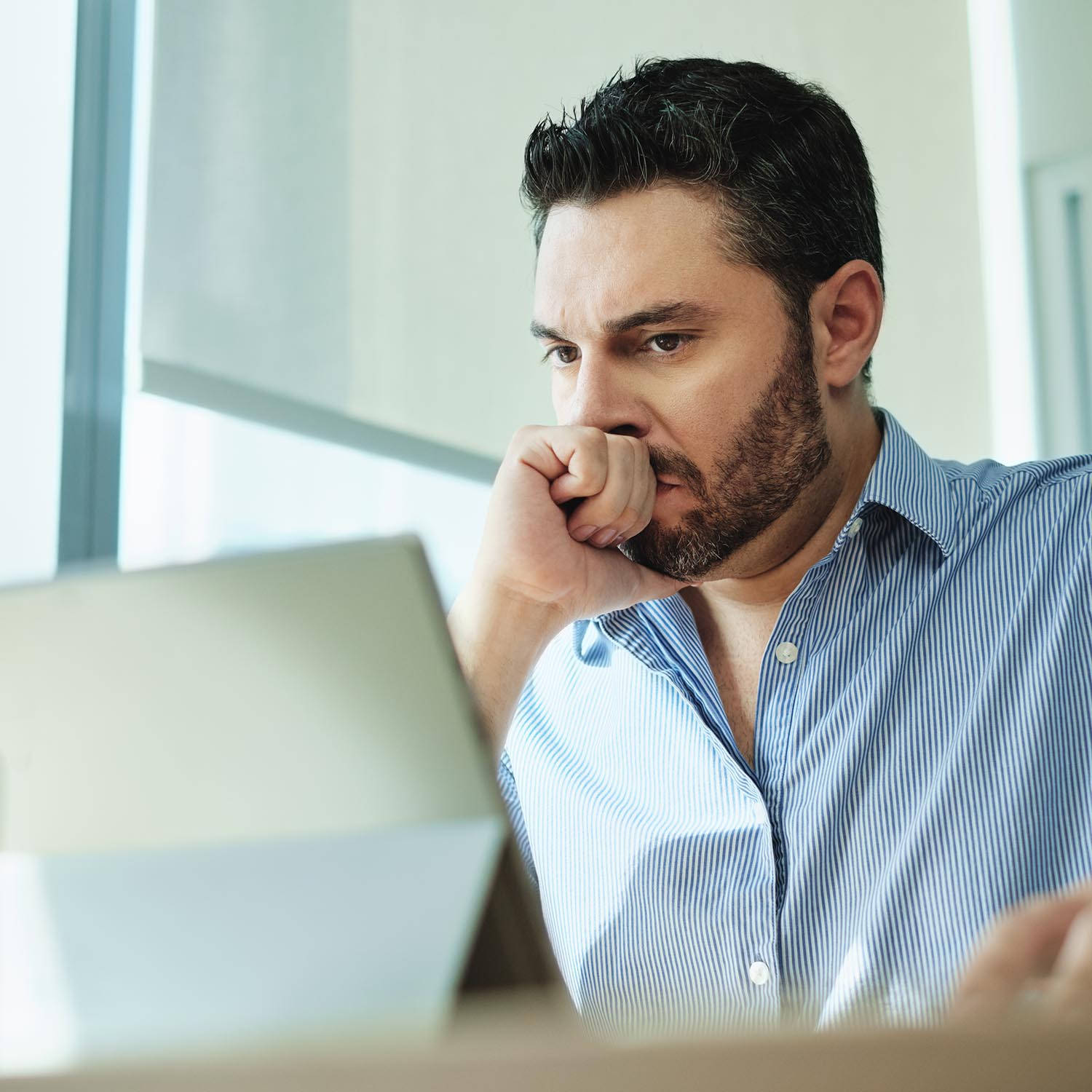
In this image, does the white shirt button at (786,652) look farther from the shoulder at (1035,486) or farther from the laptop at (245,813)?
the laptop at (245,813)

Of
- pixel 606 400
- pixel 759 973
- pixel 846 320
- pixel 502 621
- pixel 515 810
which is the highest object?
pixel 846 320

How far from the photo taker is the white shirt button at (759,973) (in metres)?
1.19

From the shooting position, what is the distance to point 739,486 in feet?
4.75

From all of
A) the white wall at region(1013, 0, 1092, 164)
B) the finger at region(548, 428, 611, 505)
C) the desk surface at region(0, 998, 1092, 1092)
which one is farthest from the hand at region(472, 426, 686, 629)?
the white wall at region(1013, 0, 1092, 164)

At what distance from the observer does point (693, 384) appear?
1430 millimetres

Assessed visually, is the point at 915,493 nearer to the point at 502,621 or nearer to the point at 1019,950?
the point at 502,621

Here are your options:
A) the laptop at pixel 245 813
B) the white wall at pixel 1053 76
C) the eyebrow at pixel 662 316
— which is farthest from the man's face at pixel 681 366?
the white wall at pixel 1053 76

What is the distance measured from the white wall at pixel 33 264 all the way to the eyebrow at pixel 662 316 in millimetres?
875

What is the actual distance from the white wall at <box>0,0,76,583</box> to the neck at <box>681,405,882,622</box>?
939 millimetres

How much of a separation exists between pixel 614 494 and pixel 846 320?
0.45m

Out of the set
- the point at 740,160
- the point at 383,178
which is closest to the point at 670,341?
the point at 740,160

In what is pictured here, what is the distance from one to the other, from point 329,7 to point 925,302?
154 cm

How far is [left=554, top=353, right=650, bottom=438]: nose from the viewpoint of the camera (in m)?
1.43

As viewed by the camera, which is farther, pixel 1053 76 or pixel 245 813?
pixel 1053 76
